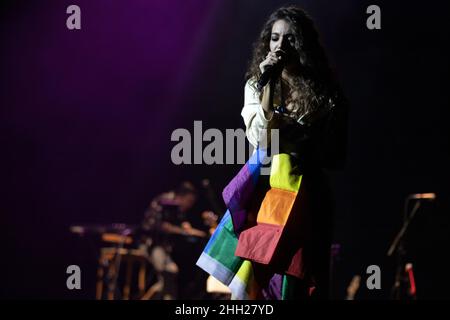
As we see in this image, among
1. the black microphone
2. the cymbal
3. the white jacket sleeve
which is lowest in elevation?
the cymbal

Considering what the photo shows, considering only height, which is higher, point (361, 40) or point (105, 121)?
point (361, 40)

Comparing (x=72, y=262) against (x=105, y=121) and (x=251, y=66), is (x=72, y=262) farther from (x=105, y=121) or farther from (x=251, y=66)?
(x=251, y=66)

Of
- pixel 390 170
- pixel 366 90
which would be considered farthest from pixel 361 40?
pixel 390 170

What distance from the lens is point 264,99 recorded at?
1719mm

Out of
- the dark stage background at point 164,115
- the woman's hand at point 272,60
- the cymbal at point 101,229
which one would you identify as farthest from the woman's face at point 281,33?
the cymbal at point 101,229

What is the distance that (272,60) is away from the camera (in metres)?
1.74

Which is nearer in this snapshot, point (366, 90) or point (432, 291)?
point (432, 291)

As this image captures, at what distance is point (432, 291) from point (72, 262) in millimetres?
3828

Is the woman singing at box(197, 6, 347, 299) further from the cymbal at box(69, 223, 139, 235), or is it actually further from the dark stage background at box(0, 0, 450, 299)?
the cymbal at box(69, 223, 139, 235)

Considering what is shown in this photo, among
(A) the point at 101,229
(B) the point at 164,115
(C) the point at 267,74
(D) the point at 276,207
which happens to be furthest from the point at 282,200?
(B) the point at 164,115

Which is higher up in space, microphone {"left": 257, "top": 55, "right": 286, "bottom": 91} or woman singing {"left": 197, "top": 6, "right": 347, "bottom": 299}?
microphone {"left": 257, "top": 55, "right": 286, "bottom": 91}

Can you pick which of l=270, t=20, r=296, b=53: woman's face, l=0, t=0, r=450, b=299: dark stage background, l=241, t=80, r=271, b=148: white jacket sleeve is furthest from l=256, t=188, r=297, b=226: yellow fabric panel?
l=0, t=0, r=450, b=299: dark stage background

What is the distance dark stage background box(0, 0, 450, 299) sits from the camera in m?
5.48

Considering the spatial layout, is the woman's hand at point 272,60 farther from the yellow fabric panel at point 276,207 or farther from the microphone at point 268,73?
the yellow fabric panel at point 276,207
